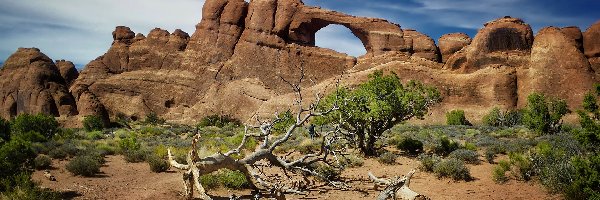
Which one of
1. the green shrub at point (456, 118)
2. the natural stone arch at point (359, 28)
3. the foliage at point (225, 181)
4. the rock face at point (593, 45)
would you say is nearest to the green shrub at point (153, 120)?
the natural stone arch at point (359, 28)

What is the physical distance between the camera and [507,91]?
5909cm

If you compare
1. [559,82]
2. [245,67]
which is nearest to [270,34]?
[245,67]

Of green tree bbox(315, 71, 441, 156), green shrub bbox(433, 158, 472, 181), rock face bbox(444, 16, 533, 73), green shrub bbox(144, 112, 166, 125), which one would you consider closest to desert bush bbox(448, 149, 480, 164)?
green shrub bbox(433, 158, 472, 181)

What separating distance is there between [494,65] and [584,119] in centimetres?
5769

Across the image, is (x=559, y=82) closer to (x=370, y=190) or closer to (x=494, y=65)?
(x=494, y=65)

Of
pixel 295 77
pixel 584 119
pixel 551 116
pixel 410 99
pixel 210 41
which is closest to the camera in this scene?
pixel 584 119

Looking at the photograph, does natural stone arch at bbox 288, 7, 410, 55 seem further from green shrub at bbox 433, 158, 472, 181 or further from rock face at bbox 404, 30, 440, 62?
green shrub at bbox 433, 158, 472, 181

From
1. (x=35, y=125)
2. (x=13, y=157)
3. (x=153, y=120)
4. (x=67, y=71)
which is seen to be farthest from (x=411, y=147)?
(x=67, y=71)

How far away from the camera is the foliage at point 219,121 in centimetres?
5996

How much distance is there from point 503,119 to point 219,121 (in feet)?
129

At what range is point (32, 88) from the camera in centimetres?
6100

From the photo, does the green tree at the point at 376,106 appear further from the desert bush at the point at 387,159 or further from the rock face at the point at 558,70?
the rock face at the point at 558,70

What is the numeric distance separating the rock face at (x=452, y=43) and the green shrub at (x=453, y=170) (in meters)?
61.7

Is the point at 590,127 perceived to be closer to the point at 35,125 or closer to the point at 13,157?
the point at 13,157
